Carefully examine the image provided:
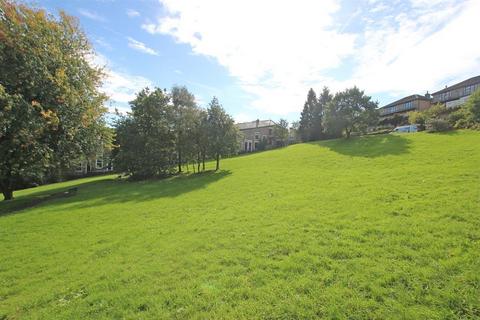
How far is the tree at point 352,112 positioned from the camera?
1547 inches

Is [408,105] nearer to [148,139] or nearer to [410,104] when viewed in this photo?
[410,104]

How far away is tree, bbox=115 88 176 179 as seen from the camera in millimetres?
31250

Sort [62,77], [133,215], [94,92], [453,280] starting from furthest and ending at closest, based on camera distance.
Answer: [94,92], [62,77], [133,215], [453,280]

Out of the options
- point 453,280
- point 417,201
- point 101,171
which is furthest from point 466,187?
point 101,171

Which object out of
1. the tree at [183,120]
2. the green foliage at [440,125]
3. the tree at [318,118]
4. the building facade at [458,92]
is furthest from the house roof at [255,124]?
the building facade at [458,92]

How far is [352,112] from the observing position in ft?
130

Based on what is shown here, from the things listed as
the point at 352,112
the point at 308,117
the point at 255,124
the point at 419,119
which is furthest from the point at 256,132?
the point at 419,119

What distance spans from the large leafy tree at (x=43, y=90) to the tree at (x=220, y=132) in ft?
38.4

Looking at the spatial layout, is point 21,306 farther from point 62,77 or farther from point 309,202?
point 62,77

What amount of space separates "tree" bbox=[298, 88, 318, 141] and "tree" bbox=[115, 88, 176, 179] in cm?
3870

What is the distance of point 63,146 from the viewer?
2025 cm

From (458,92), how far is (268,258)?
310 ft

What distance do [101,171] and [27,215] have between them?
4483cm

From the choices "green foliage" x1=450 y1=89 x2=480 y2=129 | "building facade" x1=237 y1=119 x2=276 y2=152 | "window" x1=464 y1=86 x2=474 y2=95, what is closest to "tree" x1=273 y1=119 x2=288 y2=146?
"building facade" x1=237 y1=119 x2=276 y2=152
